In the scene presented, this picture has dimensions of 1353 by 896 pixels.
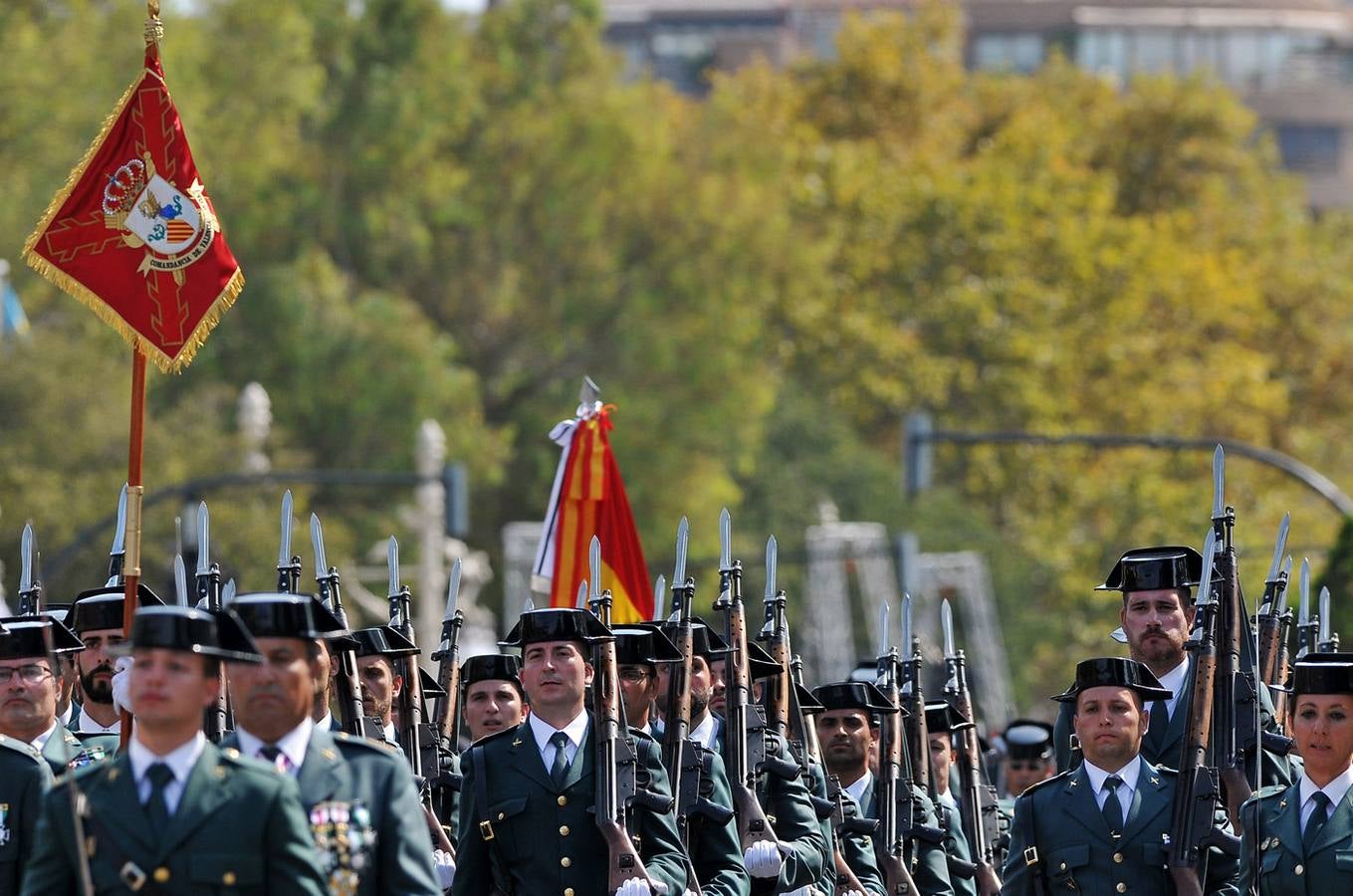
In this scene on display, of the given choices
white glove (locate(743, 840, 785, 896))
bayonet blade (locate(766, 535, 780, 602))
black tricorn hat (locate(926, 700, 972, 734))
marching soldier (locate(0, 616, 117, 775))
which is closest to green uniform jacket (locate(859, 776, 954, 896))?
bayonet blade (locate(766, 535, 780, 602))

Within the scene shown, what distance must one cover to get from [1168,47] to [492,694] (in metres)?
91.6

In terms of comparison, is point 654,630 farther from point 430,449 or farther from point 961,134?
point 961,134

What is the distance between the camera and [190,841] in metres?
8.18

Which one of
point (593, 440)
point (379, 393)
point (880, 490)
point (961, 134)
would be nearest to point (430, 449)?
point (379, 393)

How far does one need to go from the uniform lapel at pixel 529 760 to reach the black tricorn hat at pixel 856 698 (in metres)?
3.08

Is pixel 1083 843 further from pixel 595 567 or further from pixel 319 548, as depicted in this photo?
pixel 319 548

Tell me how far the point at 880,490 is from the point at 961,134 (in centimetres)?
1177

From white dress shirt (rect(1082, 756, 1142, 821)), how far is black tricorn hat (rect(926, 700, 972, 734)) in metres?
3.60

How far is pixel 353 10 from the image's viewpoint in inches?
1954

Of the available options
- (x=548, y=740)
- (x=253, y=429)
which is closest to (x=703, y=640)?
(x=548, y=740)

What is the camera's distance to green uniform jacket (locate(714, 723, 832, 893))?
40.6 ft

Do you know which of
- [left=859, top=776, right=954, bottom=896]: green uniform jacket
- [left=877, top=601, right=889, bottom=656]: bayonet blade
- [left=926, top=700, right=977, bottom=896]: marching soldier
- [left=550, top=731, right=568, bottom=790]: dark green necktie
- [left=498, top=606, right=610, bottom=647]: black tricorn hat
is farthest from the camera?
[left=877, top=601, right=889, bottom=656]: bayonet blade

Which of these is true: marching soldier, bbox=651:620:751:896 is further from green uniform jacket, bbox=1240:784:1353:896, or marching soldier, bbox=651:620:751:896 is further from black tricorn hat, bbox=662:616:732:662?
green uniform jacket, bbox=1240:784:1353:896

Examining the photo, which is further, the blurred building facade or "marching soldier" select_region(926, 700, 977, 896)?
the blurred building facade
